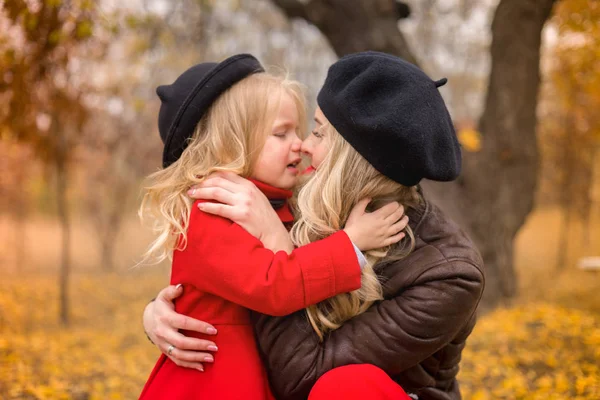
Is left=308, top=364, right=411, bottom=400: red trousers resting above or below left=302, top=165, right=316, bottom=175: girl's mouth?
below

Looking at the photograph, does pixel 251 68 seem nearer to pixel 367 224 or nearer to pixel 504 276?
pixel 367 224

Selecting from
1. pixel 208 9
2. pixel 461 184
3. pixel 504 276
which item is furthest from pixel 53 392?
pixel 208 9

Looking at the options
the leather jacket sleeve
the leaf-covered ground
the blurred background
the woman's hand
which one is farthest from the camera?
the blurred background

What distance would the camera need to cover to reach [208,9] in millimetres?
7062

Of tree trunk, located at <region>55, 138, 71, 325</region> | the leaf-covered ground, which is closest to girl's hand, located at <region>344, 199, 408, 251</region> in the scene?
the leaf-covered ground

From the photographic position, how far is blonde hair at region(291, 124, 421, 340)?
5.82ft

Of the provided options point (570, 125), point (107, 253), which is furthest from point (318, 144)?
point (107, 253)

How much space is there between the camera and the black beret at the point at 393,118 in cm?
164

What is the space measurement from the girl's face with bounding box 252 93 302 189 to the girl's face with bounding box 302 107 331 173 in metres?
0.09

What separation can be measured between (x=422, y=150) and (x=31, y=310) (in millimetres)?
8443

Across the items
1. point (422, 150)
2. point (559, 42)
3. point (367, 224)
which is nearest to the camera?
point (422, 150)

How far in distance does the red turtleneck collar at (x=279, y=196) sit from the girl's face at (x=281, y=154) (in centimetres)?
3

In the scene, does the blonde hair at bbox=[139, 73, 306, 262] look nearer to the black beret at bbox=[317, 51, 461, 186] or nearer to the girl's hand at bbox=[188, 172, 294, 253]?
the girl's hand at bbox=[188, 172, 294, 253]

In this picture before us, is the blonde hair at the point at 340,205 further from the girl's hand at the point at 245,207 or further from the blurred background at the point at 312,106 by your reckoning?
the blurred background at the point at 312,106
